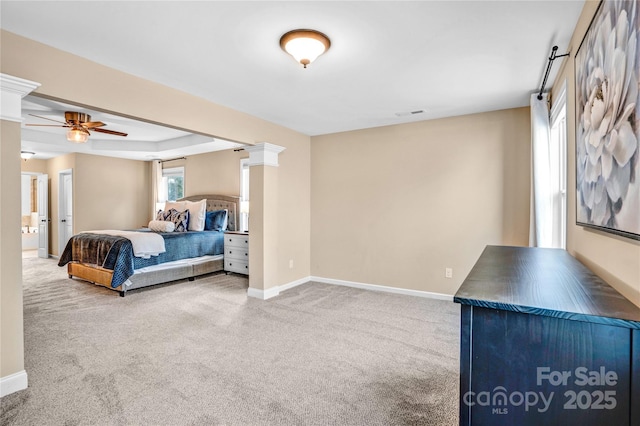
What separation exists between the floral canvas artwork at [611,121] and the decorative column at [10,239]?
3.13 metres

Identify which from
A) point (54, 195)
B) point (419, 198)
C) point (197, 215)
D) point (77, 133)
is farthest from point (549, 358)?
point (54, 195)

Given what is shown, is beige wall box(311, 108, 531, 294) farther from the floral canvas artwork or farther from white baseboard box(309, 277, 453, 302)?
the floral canvas artwork

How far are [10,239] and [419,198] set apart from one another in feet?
13.4

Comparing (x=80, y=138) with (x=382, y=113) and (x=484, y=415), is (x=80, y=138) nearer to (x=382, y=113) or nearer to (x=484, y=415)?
(x=382, y=113)

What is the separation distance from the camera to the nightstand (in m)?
5.30

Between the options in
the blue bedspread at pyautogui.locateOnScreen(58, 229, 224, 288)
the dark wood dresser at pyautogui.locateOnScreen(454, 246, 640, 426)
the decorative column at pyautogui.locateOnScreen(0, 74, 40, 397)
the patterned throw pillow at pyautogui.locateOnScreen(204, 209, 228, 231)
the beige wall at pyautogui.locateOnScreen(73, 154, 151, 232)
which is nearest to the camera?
the dark wood dresser at pyautogui.locateOnScreen(454, 246, 640, 426)

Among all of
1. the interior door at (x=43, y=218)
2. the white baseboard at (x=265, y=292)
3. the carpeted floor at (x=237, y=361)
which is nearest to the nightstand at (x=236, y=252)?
the white baseboard at (x=265, y=292)

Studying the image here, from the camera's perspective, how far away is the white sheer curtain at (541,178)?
287 centimetres

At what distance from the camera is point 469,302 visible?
0.98 m

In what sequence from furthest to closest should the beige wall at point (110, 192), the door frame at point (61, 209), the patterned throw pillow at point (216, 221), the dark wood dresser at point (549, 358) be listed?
the door frame at point (61, 209) < the beige wall at point (110, 192) < the patterned throw pillow at point (216, 221) < the dark wood dresser at point (549, 358)

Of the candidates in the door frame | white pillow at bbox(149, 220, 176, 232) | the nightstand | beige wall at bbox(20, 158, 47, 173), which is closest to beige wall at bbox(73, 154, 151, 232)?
the door frame

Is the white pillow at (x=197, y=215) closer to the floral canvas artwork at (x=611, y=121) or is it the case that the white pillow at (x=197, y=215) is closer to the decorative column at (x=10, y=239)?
the decorative column at (x=10, y=239)

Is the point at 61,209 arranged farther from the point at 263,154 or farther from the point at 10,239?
the point at 10,239

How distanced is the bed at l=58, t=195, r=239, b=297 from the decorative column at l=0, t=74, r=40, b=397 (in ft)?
7.19
